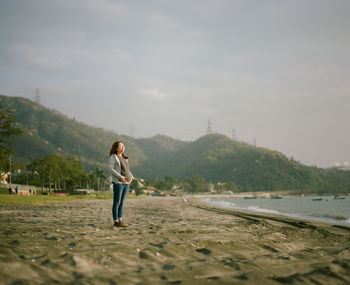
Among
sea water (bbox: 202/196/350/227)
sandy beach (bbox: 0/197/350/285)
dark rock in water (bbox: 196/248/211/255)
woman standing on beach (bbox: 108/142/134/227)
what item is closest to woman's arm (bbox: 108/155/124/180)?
woman standing on beach (bbox: 108/142/134/227)

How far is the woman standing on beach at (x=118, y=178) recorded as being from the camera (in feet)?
28.9

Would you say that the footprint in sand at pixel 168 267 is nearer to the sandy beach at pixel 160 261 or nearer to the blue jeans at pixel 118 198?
the sandy beach at pixel 160 261

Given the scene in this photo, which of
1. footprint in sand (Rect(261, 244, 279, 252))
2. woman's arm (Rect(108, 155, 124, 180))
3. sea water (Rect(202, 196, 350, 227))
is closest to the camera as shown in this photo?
footprint in sand (Rect(261, 244, 279, 252))

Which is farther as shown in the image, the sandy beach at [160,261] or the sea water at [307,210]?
the sea water at [307,210]

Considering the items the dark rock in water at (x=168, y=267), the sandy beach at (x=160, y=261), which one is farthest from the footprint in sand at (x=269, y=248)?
the dark rock in water at (x=168, y=267)

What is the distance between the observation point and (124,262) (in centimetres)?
444

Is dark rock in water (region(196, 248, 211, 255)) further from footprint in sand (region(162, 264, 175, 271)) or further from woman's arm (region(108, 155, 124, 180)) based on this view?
woman's arm (region(108, 155, 124, 180))

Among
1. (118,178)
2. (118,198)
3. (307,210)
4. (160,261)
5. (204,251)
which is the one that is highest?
(118,178)

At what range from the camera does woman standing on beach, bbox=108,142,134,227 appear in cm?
882

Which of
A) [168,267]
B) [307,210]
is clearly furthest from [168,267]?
[307,210]

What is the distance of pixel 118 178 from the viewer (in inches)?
349

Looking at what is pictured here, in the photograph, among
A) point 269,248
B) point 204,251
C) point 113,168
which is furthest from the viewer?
point 113,168

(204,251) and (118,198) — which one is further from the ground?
(118,198)

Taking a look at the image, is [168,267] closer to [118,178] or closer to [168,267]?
[168,267]
